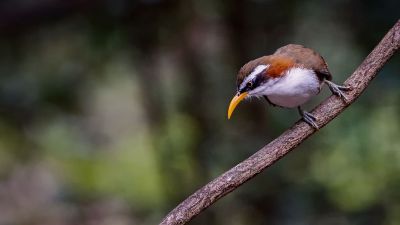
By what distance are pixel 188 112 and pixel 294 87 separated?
6.77ft

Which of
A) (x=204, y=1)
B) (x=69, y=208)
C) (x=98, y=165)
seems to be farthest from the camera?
(x=98, y=165)

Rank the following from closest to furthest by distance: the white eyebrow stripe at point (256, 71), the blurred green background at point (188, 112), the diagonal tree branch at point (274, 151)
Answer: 1. the diagonal tree branch at point (274, 151)
2. the white eyebrow stripe at point (256, 71)
3. the blurred green background at point (188, 112)

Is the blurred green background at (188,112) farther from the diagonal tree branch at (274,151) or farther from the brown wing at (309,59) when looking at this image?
the diagonal tree branch at (274,151)

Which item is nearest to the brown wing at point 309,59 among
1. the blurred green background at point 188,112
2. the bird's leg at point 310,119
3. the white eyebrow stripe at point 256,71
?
the white eyebrow stripe at point 256,71

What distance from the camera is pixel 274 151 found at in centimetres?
214

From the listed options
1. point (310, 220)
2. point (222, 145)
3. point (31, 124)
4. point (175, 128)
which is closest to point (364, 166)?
point (310, 220)

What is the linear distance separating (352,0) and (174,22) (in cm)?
108

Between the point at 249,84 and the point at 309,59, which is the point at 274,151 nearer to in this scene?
the point at 249,84

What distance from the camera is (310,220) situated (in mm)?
4035

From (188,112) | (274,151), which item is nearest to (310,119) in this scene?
(274,151)

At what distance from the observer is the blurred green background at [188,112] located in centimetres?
404

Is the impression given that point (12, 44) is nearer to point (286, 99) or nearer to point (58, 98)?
point (58, 98)

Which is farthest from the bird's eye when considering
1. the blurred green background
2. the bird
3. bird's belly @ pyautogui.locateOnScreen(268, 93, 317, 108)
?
the blurred green background

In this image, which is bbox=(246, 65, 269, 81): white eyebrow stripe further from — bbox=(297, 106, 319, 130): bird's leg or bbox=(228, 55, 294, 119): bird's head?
bbox=(297, 106, 319, 130): bird's leg
